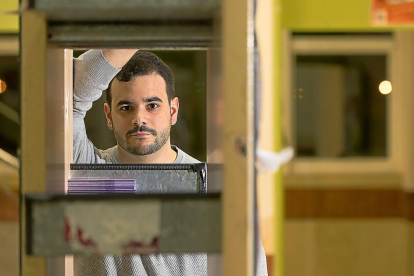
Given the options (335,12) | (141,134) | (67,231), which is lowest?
(67,231)

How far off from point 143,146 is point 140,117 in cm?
6

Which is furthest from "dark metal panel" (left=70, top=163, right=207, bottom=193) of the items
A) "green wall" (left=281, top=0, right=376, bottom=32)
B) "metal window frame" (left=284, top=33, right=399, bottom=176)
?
"metal window frame" (left=284, top=33, right=399, bottom=176)

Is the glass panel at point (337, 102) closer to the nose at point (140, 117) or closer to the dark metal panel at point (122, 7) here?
the nose at point (140, 117)

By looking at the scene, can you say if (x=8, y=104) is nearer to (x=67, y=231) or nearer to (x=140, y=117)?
(x=140, y=117)

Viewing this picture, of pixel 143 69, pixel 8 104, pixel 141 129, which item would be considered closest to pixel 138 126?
pixel 141 129

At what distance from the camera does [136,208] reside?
44 cm

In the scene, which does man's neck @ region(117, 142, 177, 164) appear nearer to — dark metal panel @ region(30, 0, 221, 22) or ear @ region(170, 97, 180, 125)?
ear @ region(170, 97, 180, 125)

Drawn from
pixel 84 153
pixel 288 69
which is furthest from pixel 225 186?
pixel 288 69

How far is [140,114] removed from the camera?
1040mm

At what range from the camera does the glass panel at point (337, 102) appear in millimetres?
3213

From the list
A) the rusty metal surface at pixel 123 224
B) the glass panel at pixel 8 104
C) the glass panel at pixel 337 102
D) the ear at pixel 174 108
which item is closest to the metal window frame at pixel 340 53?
the glass panel at pixel 337 102

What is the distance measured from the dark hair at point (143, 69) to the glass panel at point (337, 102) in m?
2.24

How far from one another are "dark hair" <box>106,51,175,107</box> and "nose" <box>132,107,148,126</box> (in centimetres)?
7

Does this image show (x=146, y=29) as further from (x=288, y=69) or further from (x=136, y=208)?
(x=288, y=69)
